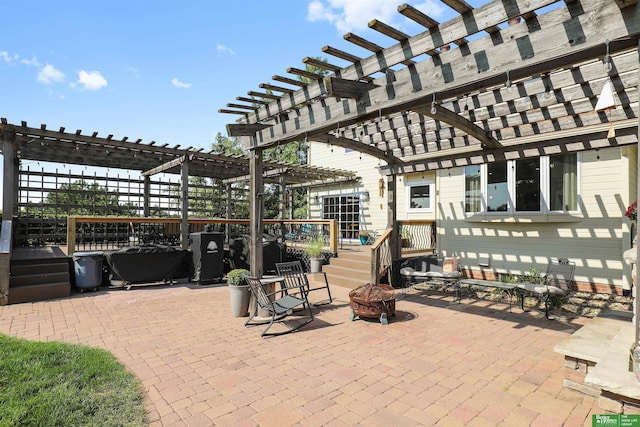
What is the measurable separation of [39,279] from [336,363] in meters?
6.51

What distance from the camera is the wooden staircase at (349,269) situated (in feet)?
25.9

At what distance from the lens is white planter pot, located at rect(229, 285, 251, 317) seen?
5.40 m

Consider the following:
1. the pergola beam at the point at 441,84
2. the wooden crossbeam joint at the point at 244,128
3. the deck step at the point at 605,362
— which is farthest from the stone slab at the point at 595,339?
the wooden crossbeam joint at the point at 244,128

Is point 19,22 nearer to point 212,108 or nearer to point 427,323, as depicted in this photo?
point 212,108

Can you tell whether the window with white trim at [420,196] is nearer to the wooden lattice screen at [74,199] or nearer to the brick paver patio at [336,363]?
the brick paver patio at [336,363]

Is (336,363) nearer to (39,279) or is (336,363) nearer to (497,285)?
(497,285)

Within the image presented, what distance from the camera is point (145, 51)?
8.41 meters

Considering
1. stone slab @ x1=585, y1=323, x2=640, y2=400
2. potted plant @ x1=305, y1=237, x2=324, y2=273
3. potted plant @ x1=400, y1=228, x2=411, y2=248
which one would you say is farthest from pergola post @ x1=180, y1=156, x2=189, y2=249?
stone slab @ x1=585, y1=323, x2=640, y2=400

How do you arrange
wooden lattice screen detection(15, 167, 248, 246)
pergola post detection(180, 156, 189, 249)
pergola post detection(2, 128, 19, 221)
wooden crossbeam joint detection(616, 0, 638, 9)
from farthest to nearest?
wooden lattice screen detection(15, 167, 248, 246) → pergola post detection(180, 156, 189, 249) → pergola post detection(2, 128, 19, 221) → wooden crossbeam joint detection(616, 0, 638, 9)

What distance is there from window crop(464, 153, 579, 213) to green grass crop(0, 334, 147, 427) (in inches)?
323

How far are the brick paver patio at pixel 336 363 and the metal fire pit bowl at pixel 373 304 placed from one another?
0.48 ft

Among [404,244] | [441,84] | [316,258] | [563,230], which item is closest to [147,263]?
[316,258]

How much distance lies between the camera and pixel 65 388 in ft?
9.53

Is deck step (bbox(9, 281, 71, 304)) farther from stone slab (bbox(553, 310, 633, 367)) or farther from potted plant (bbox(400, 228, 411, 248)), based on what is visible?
potted plant (bbox(400, 228, 411, 248))
